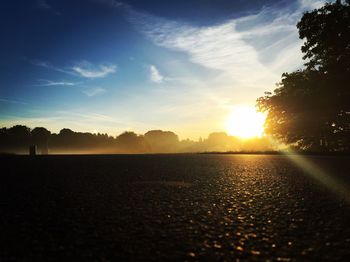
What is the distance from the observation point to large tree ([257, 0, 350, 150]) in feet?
72.2

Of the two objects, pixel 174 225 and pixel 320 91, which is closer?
pixel 174 225

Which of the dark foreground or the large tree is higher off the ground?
the large tree

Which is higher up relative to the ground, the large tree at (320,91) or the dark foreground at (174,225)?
the large tree at (320,91)

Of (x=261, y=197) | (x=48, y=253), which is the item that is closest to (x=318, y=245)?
(x=48, y=253)

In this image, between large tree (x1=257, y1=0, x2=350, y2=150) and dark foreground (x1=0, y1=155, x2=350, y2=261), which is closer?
dark foreground (x1=0, y1=155, x2=350, y2=261)

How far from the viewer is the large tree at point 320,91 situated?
22.0 metres

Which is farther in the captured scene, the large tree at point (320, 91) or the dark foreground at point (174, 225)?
the large tree at point (320, 91)

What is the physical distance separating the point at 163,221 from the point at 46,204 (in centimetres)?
205

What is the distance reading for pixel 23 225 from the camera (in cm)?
322

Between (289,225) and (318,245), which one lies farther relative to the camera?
(289,225)

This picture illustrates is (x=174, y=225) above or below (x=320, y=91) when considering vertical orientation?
below

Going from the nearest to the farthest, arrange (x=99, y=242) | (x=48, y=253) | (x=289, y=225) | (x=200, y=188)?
(x=48, y=253) → (x=99, y=242) → (x=289, y=225) → (x=200, y=188)

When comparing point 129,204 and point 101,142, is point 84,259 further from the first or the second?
point 101,142

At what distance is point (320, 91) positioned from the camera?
22969mm
